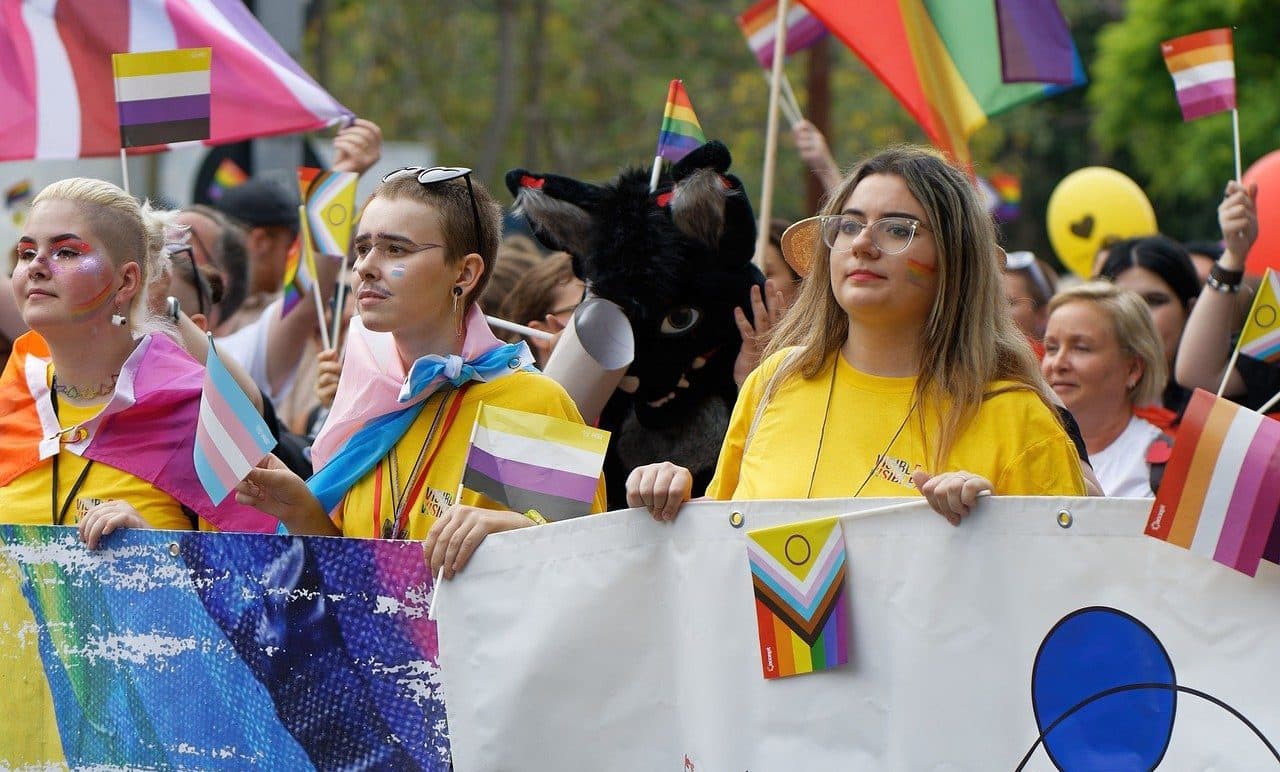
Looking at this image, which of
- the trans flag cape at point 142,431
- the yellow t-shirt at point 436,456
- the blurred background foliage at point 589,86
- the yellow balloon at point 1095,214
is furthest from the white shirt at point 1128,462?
the blurred background foliage at point 589,86

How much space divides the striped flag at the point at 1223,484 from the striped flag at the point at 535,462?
3.34 ft

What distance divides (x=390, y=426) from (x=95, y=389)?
2.60ft

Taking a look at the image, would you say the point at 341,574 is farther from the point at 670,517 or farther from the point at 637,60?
the point at 637,60

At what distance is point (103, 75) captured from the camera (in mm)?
5402

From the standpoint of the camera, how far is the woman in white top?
4.96 meters

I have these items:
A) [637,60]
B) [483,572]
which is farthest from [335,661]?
[637,60]

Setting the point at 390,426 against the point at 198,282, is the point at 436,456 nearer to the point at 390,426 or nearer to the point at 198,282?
the point at 390,426

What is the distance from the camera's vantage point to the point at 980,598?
9.21 ft

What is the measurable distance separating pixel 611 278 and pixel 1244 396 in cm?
216

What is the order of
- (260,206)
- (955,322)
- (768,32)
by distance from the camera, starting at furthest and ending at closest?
1. (260,206)
2. (768,32)
3. (955,322)

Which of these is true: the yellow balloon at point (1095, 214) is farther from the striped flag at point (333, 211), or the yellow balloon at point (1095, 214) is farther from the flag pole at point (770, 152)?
the striped flag at point (333, 211)

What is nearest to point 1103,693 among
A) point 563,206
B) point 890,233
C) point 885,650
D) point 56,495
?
point 885,650

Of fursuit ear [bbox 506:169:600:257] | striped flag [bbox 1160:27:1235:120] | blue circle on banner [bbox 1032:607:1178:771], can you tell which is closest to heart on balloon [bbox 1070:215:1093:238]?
striped flag [bbox 1160:27:1235:120]

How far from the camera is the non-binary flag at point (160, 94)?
4.64 m
